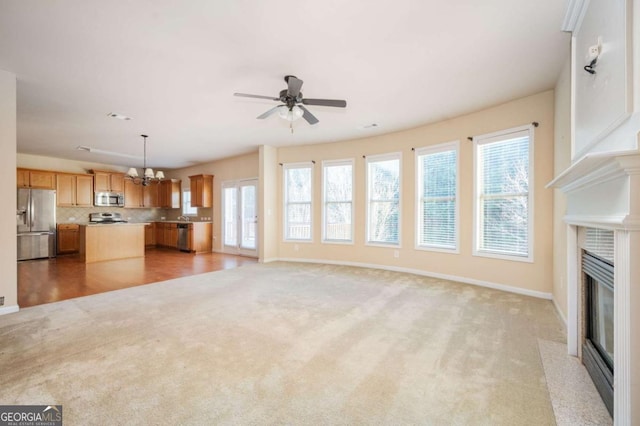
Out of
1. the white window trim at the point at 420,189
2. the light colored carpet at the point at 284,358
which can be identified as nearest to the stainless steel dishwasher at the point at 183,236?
the light colored carpet at the point at 284,358

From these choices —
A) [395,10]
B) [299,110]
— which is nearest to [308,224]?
[299,110]

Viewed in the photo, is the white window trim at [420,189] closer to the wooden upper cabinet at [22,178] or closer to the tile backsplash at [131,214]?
the tile backsplash at [131,214]

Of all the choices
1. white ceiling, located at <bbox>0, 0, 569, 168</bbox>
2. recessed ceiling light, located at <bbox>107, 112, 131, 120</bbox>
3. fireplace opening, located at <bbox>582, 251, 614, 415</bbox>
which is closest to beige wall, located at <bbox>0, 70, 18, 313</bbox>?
white ceiling, located at <bbox>0, 0, 569, 168</bbox>

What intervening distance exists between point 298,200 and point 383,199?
6.94 ft

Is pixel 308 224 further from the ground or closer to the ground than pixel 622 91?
closer to the ground

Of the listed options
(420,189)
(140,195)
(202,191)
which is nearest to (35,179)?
(140,195)

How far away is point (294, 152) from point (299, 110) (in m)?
3.48

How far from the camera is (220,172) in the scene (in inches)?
332

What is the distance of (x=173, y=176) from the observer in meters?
10.1

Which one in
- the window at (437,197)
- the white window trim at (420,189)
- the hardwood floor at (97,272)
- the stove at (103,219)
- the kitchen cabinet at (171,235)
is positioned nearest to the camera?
the hardwood floor at (97,272)

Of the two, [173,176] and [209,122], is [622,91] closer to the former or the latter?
[209,122]

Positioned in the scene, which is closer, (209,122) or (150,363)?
(150,363)

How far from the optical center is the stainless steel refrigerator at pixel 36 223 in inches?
267

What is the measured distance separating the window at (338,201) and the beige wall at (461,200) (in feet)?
0.51
